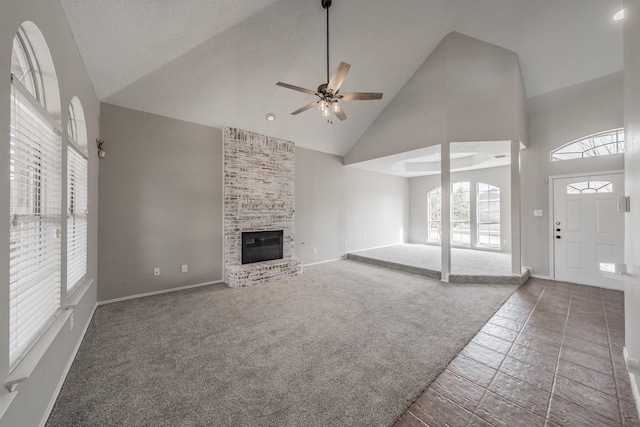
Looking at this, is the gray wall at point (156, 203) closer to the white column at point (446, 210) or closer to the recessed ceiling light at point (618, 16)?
the white column at point (446, 210)

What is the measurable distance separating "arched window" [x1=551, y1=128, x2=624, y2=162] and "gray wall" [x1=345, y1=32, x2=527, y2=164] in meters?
0.68

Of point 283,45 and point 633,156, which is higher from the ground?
point 283,45

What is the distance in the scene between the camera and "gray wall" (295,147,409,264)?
590 cm

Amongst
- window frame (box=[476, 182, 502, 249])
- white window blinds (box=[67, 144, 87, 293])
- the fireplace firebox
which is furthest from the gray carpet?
A: window frame (box=[476, 182, 502, 249])

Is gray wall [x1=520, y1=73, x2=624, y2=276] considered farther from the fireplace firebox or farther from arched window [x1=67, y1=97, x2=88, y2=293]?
arched window [x1=67, y1=97, x2=88, y2=293]

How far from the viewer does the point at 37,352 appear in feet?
4.83

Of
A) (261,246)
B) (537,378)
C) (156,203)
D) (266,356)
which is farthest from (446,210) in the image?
(156,203)

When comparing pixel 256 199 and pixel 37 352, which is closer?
pixel 37 352

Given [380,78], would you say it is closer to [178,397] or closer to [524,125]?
[524,125]

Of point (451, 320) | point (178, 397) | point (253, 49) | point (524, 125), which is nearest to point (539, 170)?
point (524, 125)

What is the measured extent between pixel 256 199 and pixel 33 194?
11.2 ft

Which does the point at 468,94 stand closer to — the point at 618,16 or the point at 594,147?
the point at 618,16

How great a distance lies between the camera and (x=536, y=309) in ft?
10.8

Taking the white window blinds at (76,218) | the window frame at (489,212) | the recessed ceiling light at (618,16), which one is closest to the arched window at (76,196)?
the white window blinds at (76,218)
